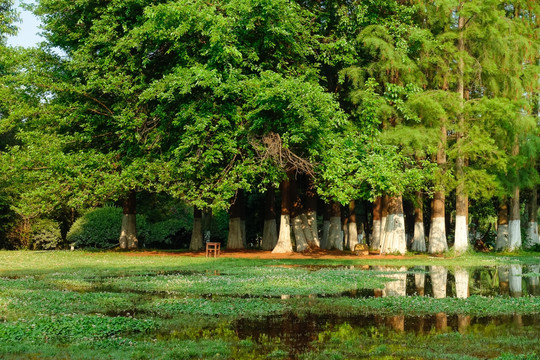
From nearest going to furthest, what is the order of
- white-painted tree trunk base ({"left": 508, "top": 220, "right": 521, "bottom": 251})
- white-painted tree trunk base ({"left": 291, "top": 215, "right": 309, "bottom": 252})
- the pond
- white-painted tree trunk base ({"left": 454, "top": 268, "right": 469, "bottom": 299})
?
the pond < white-painted tree trunk base ({"left": 454, "top": 268, "right": 469, "bottom": 299}) < white-painted tree trunk base ({"left": 291, "top": 215, "right": 309, "bottom": 252}) < white-painted tree trunk base ({"left": 508, "top": 220, "right": 521, "bottom": 251})

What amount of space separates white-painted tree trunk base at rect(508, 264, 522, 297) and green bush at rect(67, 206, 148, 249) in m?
31.0

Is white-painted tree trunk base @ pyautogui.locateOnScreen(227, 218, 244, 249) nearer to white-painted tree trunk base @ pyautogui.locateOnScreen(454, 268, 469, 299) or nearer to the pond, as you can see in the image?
white-painted tree trunk base @ pyautogui.locateOnScreen(454, 268, 469, 299)

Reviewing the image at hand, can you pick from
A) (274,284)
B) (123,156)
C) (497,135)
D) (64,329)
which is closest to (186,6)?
(123,156)

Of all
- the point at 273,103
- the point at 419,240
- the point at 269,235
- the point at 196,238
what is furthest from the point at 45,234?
the point at 419,240

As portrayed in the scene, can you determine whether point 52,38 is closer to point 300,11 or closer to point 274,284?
point 300,11

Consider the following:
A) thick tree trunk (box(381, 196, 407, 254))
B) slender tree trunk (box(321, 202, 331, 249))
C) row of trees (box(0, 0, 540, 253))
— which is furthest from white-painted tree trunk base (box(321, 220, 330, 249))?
thick tree trunk (box(381, 196, 407, 254))

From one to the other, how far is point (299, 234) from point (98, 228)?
663 inches

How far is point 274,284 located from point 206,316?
7125 mm

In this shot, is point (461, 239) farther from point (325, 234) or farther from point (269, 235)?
point (325, 234)

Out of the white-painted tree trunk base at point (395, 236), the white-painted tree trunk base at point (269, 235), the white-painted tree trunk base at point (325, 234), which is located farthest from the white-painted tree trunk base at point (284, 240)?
the white-painted tree trunk base at point (325, 234)

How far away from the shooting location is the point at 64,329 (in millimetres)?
12242

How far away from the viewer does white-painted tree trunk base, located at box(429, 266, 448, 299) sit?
19630mm

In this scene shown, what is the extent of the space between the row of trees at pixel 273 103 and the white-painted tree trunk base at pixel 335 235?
4.38m

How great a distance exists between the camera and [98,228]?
50469mm
